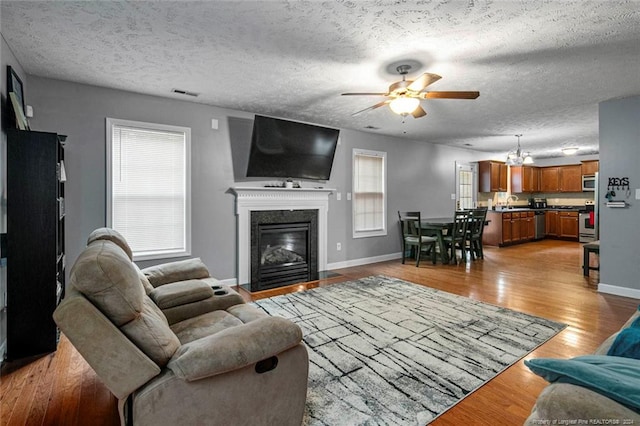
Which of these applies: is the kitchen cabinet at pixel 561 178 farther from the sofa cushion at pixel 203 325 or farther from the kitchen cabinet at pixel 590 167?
the sofa cushion at pixel 203 325

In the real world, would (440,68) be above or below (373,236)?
above

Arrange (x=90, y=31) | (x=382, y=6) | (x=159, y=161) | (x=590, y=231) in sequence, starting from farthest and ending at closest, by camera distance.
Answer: (x=590, y=231) → (x=159, y=161) → (x=90, y=31) → (x=382, y=6)

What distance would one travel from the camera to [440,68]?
310cm

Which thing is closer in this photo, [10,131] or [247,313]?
[247,313]

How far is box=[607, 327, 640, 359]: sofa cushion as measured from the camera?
1178mm

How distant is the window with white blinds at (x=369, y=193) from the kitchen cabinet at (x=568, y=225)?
243 inches

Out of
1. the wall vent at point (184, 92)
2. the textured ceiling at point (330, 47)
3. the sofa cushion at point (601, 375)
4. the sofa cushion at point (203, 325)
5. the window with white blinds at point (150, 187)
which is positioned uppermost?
the wall vent at point (184, 92)

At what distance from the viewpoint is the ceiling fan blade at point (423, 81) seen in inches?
105

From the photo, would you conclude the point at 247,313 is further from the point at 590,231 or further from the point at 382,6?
the point at 590,231

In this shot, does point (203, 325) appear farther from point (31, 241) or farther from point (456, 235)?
point (456, 235)

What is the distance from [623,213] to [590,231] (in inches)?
211

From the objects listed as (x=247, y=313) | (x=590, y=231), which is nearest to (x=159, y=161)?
(x=247, y=313)

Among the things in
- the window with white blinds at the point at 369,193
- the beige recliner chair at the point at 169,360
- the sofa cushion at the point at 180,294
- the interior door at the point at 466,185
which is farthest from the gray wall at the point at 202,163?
the beige recliner chair at the point at 169,360

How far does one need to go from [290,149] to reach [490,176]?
5.87 metres
